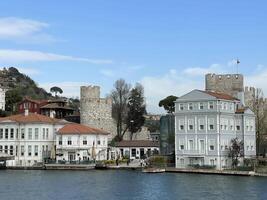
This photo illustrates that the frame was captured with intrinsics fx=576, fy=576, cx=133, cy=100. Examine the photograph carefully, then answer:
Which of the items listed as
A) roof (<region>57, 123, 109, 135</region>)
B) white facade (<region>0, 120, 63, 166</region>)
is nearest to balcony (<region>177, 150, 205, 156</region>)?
roof (<region>57, 123, 109, 135</region>)

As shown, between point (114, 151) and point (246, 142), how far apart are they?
21736mm

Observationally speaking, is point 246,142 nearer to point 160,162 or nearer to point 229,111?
point 229,111

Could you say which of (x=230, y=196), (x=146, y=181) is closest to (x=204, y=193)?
(x=230, y=196)

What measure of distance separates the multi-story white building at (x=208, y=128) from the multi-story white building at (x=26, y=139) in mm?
18846

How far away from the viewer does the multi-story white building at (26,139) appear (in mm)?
74250

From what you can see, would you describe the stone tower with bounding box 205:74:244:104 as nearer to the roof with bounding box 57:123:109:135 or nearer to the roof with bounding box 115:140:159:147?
the roof with bounding box 115:140:159:147

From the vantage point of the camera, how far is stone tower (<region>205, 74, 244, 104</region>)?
250 feet

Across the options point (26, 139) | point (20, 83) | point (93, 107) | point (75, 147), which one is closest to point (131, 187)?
point (75, 147)

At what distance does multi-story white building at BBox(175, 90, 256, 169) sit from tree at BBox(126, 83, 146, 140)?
22.9 meters

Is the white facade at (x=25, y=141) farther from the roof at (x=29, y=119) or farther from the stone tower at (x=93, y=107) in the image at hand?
the stone tower at (x=93, y=107)

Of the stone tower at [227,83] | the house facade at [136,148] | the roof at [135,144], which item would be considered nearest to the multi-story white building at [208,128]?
the stone tower at [227,83]

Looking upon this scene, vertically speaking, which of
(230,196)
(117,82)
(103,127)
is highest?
(117,82)

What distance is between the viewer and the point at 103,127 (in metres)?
83.1

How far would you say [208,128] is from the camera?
206 ft
